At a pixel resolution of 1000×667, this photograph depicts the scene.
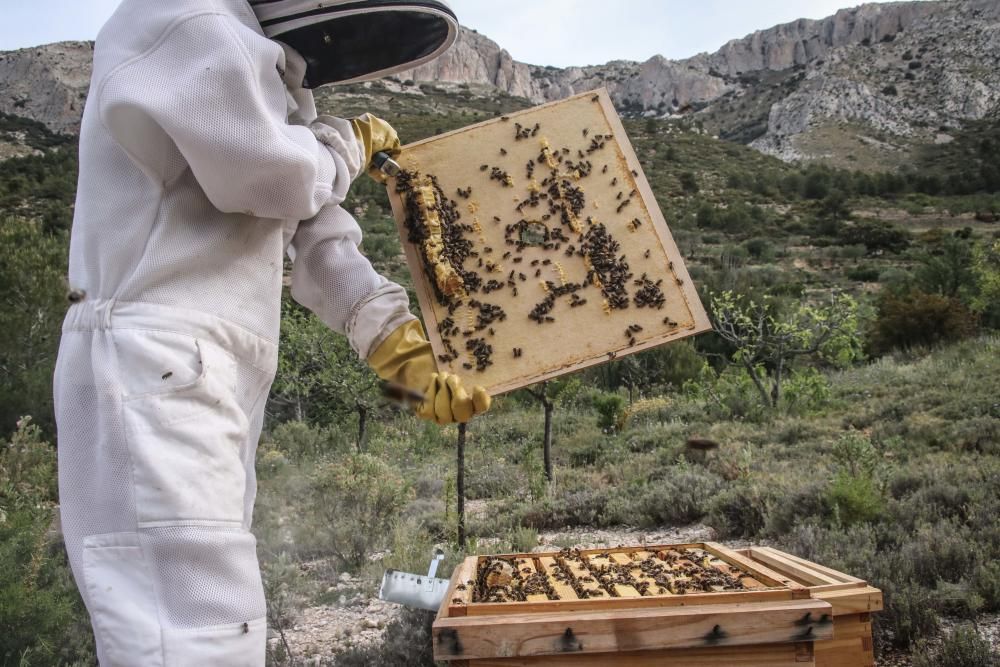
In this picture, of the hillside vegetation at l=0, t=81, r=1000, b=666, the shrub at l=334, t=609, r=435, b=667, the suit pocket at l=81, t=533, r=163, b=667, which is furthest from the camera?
the hillside vegetation at l=0, t=81, r=1000, b=666

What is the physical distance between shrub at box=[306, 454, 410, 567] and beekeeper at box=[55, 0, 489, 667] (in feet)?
15.2

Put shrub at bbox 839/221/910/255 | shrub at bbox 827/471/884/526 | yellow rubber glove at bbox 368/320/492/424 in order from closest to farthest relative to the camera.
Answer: yellow rubber glove at bbox 368/320/492/424 → shrub at bbox 827/471/884/526 → shrub at bbox 839/221/910/255

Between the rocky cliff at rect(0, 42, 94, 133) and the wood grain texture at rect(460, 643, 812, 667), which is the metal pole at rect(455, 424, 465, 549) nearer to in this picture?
the wood grain texture at rect(460, 643, 812, 667)

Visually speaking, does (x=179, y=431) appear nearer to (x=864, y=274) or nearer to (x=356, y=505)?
(x=356, y=505)

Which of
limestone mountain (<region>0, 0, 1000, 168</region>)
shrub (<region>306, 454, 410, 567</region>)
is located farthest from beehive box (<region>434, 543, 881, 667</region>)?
limestone mountain (<region>0, 0, 1000, 168</region>)

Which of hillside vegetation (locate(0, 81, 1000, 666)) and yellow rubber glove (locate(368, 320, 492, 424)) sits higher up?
yellow rubber glove (locate(368, 320, 492, 424))

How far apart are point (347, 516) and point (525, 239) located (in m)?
5.05

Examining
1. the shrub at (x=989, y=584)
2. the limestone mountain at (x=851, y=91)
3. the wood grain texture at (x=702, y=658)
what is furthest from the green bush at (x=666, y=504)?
the limestone mountain at (x=851, y=91)

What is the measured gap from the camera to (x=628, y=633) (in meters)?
2.15

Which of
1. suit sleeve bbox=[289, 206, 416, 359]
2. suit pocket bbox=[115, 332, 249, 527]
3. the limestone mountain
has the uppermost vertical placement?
the limestone mountain

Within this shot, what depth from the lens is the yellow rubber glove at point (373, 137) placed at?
2.76 m

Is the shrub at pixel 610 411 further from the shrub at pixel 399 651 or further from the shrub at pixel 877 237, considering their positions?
the shrub at pixel 877 237

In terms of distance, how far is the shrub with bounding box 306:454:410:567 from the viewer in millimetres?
6547

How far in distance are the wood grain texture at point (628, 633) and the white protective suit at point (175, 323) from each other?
60 centimetres
